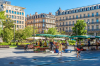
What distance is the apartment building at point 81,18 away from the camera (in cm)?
5778

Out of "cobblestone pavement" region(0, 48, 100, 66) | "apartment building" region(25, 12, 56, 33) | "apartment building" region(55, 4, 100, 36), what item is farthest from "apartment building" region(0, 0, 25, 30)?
"cobblestone pavement" region(0, 48, 100, 66)

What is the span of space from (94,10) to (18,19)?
41.4 metres

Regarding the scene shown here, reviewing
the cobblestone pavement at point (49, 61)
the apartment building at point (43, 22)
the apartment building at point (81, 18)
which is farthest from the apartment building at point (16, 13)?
the cobblestone pavement at point (49, 61)

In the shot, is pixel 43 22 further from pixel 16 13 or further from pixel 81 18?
pixel 81 18

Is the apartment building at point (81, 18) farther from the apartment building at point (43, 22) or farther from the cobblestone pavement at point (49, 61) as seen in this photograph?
the cobblestone pavement at point (49, 61)

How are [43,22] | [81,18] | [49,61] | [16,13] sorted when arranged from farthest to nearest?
[43,22], [16,13], [81,18], [49,61]

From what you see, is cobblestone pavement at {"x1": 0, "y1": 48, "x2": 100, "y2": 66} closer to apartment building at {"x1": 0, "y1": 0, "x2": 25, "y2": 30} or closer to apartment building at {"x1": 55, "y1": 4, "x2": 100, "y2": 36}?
apartment building at {"x1": 55, "y1": 4, "x2": 100, "y2": 36}

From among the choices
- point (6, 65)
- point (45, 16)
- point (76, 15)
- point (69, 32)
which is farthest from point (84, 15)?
point (6, 65)

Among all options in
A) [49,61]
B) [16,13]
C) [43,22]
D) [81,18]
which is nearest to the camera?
[49,61]

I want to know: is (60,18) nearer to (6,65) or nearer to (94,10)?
(94,10)

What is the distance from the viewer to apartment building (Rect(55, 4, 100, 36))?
190 ft

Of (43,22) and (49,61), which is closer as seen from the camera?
(49,61)

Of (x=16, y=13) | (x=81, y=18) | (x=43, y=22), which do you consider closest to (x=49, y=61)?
(x=81, y=18)

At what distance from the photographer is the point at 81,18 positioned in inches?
2461
